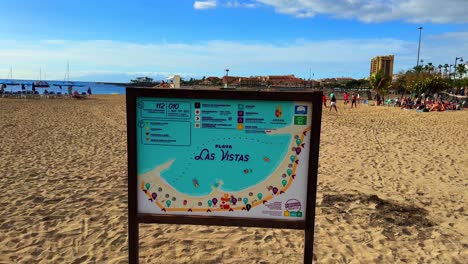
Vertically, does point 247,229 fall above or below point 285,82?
below

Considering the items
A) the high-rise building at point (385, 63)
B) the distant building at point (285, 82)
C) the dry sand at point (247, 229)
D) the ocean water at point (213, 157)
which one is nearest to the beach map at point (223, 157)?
the ocean water at point (213, 157)

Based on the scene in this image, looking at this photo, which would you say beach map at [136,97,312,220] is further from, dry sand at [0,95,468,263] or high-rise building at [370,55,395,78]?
high-rise building at [370,55,395,78]

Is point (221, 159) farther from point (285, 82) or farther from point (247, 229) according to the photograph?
point (285, 82)

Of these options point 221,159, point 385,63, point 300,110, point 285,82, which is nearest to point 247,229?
point 221,159

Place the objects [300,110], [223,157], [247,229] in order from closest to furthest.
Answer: [300,110] < [223,157] < [247,229]

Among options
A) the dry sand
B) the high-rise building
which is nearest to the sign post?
the dry sand

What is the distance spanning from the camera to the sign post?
267 cm

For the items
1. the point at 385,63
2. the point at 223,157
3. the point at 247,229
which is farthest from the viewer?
the point at 385,63

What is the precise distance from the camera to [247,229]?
443 centimetres

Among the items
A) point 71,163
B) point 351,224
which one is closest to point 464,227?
point 351,224

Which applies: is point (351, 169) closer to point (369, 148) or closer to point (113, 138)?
point (369, 148)

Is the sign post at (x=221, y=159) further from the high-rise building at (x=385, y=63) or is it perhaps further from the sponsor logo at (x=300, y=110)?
the high-rise building at (x=385, y=63)

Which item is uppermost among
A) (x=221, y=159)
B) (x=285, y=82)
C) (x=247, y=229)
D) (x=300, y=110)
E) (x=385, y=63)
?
(x=385, y=63)

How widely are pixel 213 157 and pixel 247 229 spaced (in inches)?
76.9
